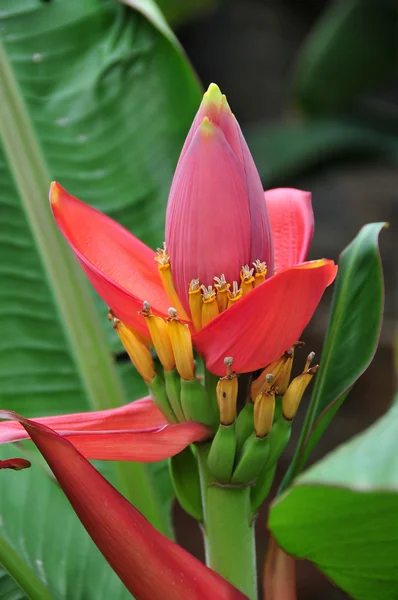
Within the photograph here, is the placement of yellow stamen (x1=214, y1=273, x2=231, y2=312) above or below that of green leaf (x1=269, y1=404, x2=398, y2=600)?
above

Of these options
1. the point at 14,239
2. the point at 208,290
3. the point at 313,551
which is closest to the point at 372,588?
the point at 313,551

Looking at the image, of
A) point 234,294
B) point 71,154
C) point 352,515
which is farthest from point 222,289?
point 71,154

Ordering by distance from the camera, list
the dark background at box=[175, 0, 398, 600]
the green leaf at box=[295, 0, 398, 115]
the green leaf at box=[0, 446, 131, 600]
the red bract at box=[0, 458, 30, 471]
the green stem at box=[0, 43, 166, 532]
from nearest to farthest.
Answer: the red bract at box=[0, 458, 30, 471] → the green leaf at box=[0, 446, 131, 600] → the green stem at box=[0, 43, 166, 532] → the green leaf at box=[295, 0, 398, 115] → the dark background at box=[175, 0, 398, 600]

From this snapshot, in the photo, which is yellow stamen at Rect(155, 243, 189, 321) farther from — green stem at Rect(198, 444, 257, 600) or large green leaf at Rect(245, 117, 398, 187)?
large green leaf at Rect(245, 117, 398, 187)

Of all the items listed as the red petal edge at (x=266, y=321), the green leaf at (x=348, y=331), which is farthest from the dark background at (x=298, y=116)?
the red petal edge at (x=266, y=321)

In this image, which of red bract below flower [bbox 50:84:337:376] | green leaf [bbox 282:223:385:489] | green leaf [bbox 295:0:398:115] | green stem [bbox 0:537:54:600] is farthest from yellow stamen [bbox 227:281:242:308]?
green leaf [bbox 295:0:398:115]

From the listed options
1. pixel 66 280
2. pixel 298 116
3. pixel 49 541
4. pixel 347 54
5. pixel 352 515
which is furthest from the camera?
pixel 298 116

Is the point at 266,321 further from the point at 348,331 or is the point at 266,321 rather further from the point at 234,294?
the point at 348,331

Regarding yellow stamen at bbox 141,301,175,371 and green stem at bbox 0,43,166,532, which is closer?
yellow stamen at bbox 141,301,175,371
